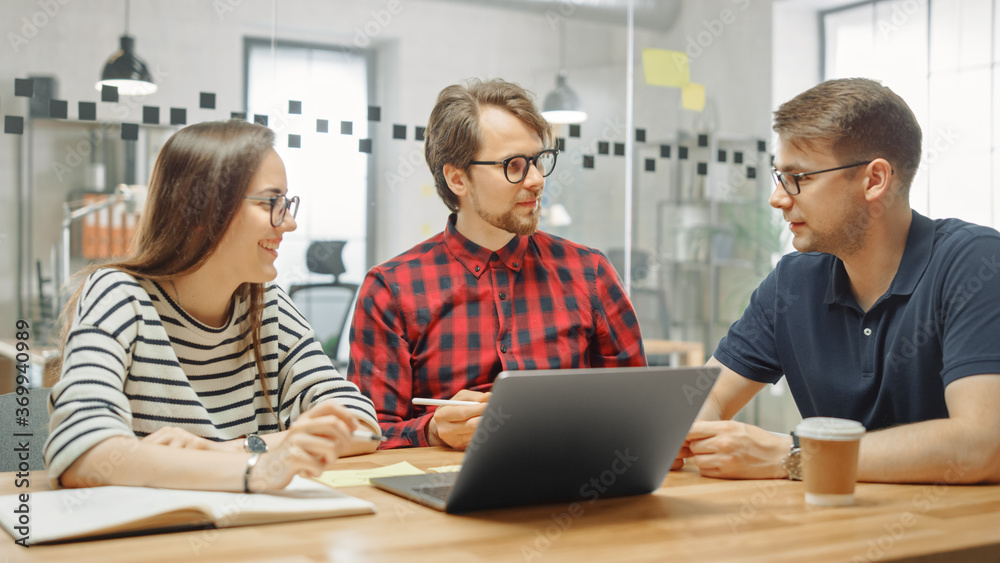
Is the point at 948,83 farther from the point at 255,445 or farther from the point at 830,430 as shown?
the point at 255,445

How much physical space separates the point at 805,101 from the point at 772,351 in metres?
0.50

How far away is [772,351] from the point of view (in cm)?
176

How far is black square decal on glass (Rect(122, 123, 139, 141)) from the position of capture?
2873 millimetres

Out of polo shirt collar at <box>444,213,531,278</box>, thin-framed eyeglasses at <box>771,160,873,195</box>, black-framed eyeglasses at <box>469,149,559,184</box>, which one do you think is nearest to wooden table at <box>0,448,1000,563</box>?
thin-framed eyeglasses at <box>771,160,873,195</box>

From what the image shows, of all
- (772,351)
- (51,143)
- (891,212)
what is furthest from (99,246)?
(891,212)

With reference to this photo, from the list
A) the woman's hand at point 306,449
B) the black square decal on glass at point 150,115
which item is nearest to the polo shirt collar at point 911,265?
the woman's hand at point 306,449

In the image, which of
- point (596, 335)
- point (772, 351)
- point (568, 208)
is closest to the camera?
point (772, 351)

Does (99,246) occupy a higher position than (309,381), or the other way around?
(99,246)

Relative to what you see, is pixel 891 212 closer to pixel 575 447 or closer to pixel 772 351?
pixel 772 351

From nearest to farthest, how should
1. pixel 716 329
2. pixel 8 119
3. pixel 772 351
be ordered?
pixel 772 351
pixel 8 119
pixel 716 329

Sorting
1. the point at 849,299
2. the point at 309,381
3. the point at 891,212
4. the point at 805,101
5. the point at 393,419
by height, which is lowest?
the point at 393,419

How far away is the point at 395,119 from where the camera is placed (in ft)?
10.9

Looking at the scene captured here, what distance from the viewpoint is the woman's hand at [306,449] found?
3.47 ft

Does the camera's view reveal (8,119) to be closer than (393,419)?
No
